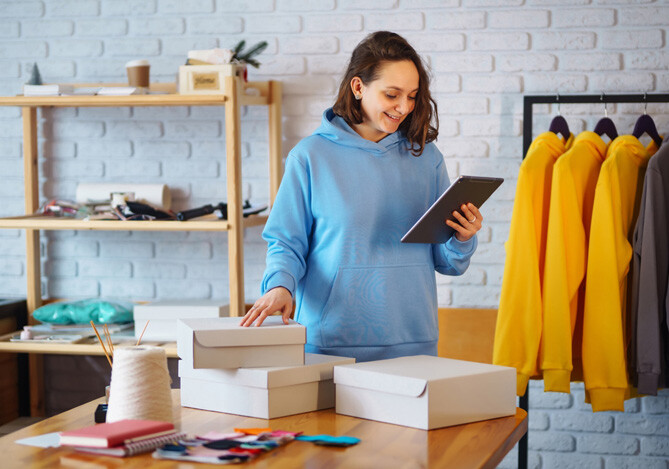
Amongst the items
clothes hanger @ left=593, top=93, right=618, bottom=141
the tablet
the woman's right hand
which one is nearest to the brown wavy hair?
the tablet

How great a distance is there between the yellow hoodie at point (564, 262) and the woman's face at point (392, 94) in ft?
2.77

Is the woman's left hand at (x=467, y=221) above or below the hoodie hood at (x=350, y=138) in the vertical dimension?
below

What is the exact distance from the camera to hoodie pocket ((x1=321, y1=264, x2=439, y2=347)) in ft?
6.01

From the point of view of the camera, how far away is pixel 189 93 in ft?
8.78

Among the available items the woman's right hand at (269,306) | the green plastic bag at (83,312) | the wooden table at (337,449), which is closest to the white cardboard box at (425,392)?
the wooden table at (337,449)

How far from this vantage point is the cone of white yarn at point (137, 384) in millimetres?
1342

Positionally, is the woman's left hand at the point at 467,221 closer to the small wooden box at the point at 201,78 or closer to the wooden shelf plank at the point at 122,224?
the wooden shelf plank at the point at 122,224

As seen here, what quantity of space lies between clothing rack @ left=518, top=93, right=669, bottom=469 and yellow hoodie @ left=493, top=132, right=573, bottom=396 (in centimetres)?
17

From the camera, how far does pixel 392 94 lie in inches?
72.4

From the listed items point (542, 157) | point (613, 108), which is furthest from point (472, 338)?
point (613, 108)

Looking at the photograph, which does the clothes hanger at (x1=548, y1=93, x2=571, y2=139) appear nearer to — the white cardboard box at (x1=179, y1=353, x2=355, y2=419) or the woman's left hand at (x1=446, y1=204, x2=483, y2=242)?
the woman's left hand at (x1=446, y1=204, x2=483, y2=242)

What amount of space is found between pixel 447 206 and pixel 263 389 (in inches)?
21.4

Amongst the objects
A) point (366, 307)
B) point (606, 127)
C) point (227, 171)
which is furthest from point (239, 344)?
point (606, 127)

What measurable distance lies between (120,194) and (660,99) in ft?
6.09
